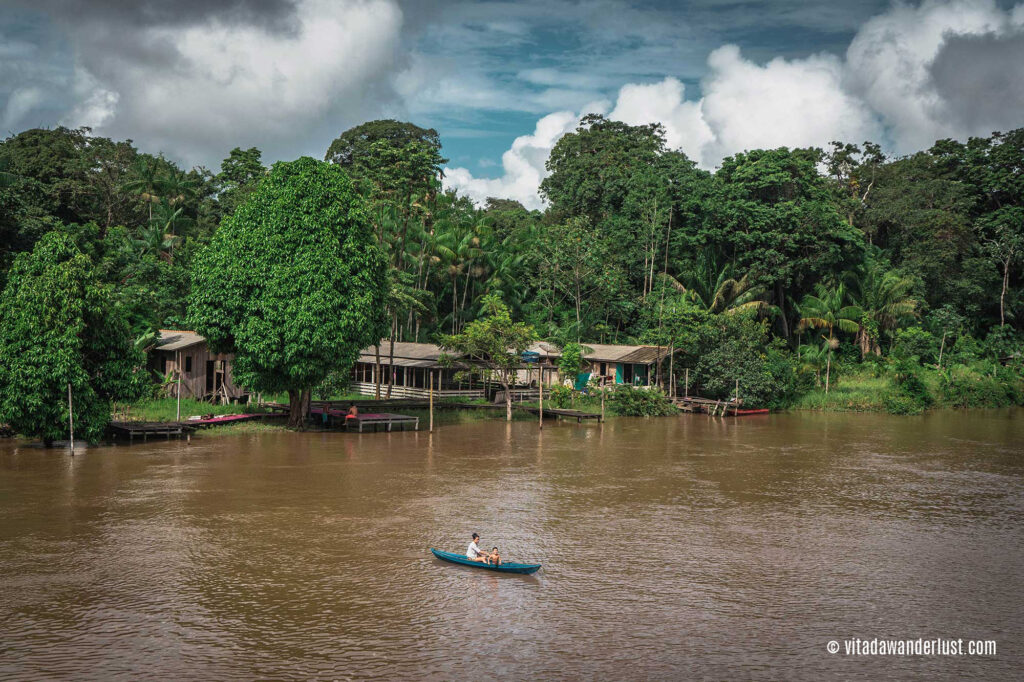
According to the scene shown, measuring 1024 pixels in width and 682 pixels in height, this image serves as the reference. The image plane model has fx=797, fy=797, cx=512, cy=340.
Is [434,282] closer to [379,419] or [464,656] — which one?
[379,419]

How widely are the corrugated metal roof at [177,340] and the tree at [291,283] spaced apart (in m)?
5.02

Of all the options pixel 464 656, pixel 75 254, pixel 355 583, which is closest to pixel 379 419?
pixel 75 254

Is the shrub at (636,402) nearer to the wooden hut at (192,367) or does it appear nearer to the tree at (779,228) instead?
the tree at (779,228)

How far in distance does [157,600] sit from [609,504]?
11.8 metres

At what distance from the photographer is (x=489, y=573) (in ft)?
52.2

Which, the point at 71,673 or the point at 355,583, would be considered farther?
the point at 355,583

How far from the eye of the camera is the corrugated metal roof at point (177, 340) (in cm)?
3553

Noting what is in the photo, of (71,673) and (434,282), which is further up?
(434,282)

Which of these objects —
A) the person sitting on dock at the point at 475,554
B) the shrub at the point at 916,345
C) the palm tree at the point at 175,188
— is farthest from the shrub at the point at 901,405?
the palm tree at the point at 175,188

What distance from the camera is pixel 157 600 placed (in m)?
14.1

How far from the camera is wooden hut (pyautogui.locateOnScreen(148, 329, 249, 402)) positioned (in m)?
36.0

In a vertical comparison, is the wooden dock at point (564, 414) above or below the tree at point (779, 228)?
below

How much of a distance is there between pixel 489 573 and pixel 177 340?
25762 mm

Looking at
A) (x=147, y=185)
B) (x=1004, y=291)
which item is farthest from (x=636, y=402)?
(x=147, y=185)
